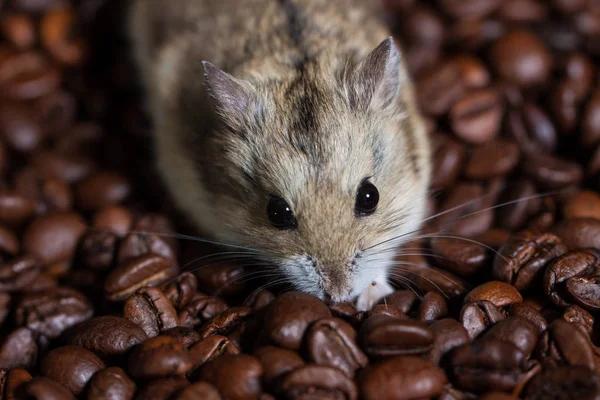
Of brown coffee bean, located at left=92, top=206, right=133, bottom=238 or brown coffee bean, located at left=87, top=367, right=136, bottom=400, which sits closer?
brown coffee bean, located at left=87, top=367, right=136, bottom=400

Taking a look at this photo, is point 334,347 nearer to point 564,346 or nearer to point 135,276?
point 564,346

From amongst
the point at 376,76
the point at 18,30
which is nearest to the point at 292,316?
the point at 376,76

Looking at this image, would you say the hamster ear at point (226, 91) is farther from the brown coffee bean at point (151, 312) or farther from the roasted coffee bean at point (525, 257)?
the roasted coffee bean at point (525, 257)

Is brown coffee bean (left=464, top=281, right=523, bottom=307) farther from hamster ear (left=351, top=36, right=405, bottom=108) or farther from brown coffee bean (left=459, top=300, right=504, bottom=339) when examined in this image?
hamster ear (left=351, top=36, right=405, bottom=108)

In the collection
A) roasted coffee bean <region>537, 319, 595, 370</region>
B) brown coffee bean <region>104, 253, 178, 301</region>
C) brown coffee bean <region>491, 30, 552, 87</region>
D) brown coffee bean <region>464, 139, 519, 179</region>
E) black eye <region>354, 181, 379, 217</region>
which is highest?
brown coffee bean <region>491, 30, 552, 87</region>

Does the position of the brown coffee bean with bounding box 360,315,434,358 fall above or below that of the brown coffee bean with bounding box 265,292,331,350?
below

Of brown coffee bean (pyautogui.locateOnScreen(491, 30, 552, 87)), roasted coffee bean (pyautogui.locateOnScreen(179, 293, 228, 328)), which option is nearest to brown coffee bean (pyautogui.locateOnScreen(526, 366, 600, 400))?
roasted coffee bean (pyautogui.locateOnScreen(179, 293, 228, 328))
